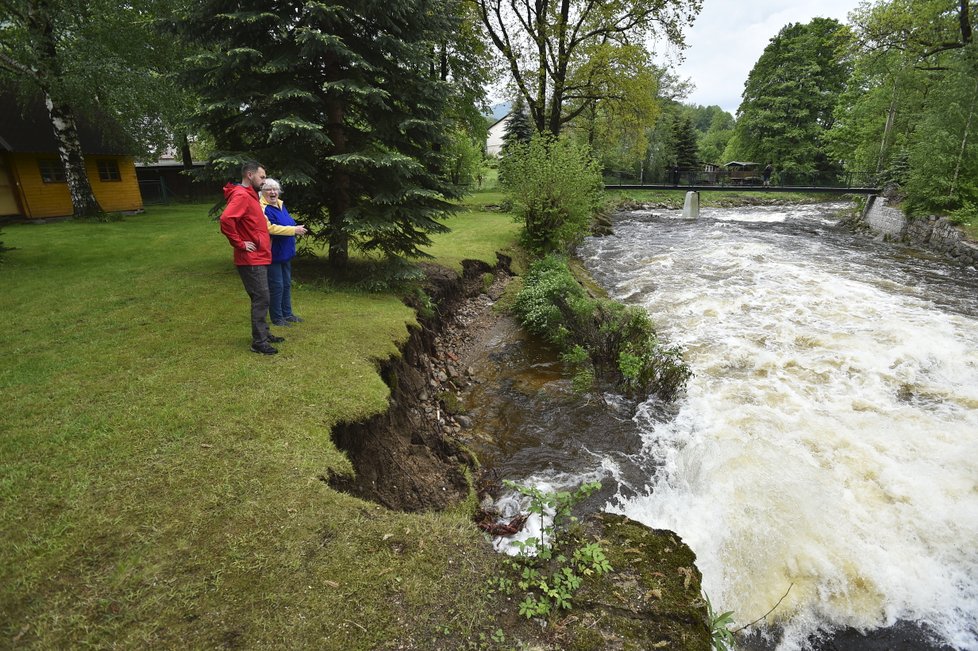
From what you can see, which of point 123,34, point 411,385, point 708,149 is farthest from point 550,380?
point 708,149

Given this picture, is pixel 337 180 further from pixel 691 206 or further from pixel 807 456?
pixel 691 206

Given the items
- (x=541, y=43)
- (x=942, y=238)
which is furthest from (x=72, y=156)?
(x=942, y=238)

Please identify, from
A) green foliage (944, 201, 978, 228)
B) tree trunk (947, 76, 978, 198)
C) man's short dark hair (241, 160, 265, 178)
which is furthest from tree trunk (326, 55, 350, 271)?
tree trunk (947, 76, 978, 198)

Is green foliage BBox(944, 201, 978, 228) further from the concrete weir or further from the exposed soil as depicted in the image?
the exposed soil

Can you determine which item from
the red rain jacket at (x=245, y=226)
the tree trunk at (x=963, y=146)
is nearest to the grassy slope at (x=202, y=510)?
the red rain jacket at (x=245, y=226)

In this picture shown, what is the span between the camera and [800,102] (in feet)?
122

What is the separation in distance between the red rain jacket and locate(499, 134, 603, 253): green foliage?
347 inches

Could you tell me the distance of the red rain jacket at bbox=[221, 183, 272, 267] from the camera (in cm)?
494

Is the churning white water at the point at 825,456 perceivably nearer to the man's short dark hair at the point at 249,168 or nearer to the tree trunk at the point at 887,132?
the man's short dark hair at the point at 249,168

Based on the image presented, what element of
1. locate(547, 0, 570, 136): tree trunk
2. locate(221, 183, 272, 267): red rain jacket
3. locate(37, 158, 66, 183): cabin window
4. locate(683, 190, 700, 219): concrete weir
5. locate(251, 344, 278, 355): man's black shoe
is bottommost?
locate(251, 344, 278, 355): man's black shoe

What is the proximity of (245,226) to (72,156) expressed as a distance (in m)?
17.8

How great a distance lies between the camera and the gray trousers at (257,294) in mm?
5191

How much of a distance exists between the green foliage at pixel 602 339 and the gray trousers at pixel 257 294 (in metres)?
4.51

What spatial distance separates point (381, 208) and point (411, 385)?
337 cm
